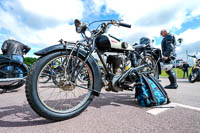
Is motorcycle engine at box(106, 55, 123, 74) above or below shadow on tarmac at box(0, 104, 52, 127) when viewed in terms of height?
above

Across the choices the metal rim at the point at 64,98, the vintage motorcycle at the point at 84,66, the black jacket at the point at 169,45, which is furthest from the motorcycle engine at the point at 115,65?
the black jacket at the point at 169,45

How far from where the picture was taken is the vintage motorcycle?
131 cm

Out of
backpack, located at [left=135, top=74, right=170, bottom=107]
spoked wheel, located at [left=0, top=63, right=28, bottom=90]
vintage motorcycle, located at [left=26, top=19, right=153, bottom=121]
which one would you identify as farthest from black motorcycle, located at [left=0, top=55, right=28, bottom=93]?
backpack, located at [left=135, top=74, right=170, bottom=107]

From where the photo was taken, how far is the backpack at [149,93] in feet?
6.22

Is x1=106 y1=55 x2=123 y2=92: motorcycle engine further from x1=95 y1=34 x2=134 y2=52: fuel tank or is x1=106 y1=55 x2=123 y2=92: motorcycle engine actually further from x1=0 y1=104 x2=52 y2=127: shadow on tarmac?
x1=0 y1=104 x2=52 y2=127: shadow on tarmac

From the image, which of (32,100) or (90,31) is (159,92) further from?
(32,100)

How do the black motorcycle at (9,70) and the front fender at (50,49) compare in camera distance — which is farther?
the black motorcycle at (9,70)

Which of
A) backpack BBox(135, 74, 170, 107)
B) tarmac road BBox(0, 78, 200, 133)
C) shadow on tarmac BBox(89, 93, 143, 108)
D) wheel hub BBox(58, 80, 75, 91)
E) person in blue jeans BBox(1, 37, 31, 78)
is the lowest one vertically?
tarmac road BBox(0, 78, 200, 133)

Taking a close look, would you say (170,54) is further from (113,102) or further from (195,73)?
(195,73)

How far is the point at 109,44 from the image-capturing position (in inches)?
74.5

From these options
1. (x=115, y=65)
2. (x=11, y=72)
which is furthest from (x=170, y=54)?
(x=11, y=72)

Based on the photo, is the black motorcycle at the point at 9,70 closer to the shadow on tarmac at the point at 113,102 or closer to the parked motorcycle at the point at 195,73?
the shadow on tarmac at the point at 113,102

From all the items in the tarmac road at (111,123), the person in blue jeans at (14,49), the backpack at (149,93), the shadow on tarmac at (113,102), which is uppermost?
the person in blue jeans at (14,49)

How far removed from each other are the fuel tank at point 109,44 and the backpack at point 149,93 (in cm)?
64
